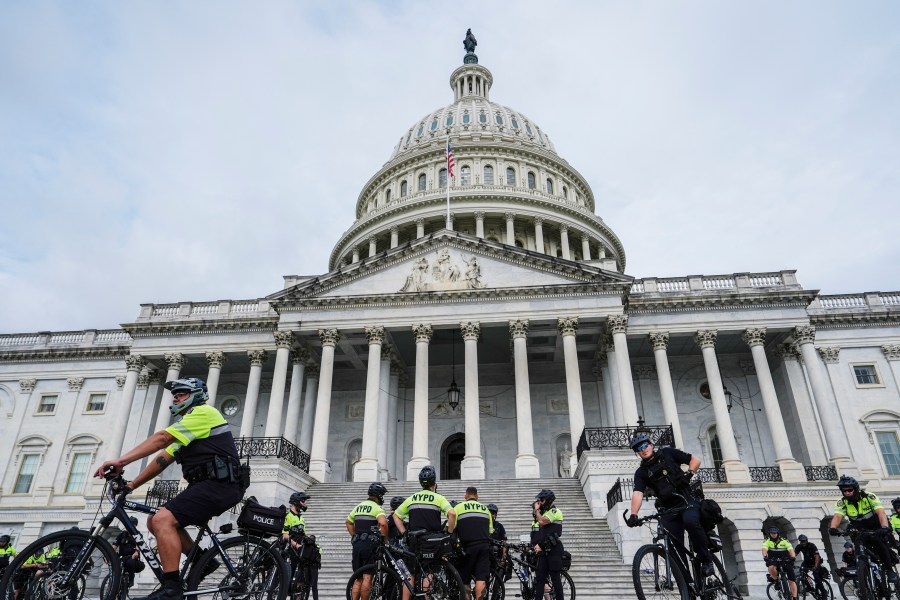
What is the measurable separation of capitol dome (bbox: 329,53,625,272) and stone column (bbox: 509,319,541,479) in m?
17.0

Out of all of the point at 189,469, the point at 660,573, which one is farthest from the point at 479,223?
the point at 189,469

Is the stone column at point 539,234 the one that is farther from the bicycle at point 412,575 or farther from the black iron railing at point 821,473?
the bicycle at point 412,575

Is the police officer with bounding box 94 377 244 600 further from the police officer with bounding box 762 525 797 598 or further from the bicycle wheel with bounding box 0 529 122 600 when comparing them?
the police officer with bounding box 762 525 797 598

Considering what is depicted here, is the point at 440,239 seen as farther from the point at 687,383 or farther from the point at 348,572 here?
the point at 348,572

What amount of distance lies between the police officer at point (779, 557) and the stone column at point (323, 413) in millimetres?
19613

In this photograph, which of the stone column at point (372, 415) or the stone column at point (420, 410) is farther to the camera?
the stone column at point (420, 410)

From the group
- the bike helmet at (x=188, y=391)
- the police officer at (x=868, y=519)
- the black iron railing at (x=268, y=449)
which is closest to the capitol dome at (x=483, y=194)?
the black iron railing at (x=268, y=449)

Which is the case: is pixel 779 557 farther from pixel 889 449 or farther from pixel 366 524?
pixel 889 449

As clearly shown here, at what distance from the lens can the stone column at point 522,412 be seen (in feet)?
93.7

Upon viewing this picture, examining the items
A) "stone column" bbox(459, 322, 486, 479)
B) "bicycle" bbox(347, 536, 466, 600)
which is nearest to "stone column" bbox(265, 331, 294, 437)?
"stone column" bbox(459, 322, 486, 479)

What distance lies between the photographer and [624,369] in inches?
1195

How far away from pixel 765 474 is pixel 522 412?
12.0 meters

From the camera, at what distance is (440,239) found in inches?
1357

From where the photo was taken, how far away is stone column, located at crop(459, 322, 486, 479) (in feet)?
94.3
